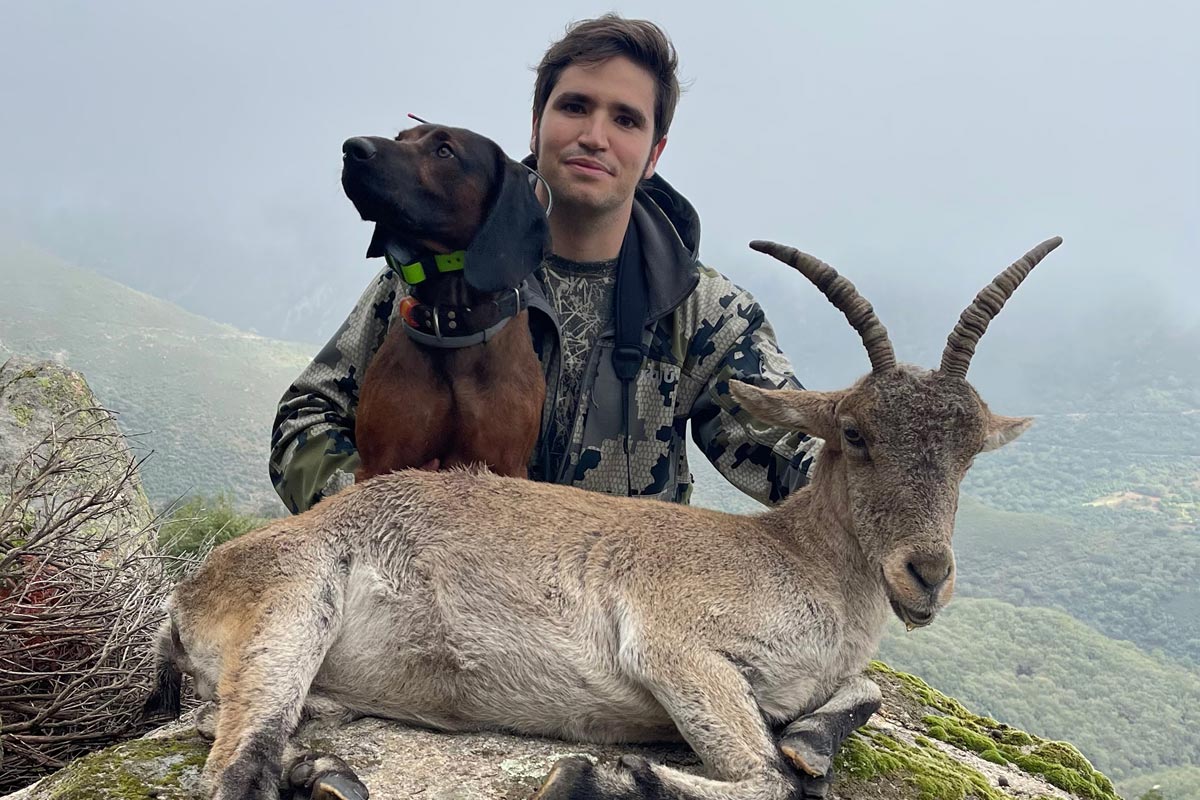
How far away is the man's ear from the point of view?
6.63 meters

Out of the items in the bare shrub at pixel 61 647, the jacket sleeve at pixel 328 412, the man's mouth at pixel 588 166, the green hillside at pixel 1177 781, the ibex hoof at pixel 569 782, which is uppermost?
the man's mouth at pixel 588 166

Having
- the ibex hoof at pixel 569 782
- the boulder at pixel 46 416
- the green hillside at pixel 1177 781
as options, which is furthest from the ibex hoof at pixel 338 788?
the green hillside at pixel 1177 781

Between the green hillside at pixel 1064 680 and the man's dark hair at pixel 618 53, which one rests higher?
the man's dark hair at pixel 618 53

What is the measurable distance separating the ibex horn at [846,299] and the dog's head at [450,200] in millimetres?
1203

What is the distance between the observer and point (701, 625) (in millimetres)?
3607

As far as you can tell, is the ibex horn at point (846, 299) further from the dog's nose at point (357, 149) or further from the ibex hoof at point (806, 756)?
the dog's nose at point (357, 149)

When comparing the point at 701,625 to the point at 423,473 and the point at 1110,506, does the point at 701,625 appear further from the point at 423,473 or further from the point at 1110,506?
the point at 1110,506

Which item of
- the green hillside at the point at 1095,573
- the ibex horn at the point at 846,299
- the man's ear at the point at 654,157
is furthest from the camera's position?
A: the green hillside at the point at 1095,573

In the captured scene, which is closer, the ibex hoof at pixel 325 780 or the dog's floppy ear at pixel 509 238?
the ibex hoof at pixel 325 780

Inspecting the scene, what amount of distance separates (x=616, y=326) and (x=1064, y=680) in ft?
37.8

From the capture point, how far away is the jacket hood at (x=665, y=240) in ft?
20.4

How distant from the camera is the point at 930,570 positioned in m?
3.48

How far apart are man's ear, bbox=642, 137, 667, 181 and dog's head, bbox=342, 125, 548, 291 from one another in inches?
82.2

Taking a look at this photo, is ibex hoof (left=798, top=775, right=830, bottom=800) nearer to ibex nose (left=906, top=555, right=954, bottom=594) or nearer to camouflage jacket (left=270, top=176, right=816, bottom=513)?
ibex nose (left=906, top=555, right=954, bottom=594)
